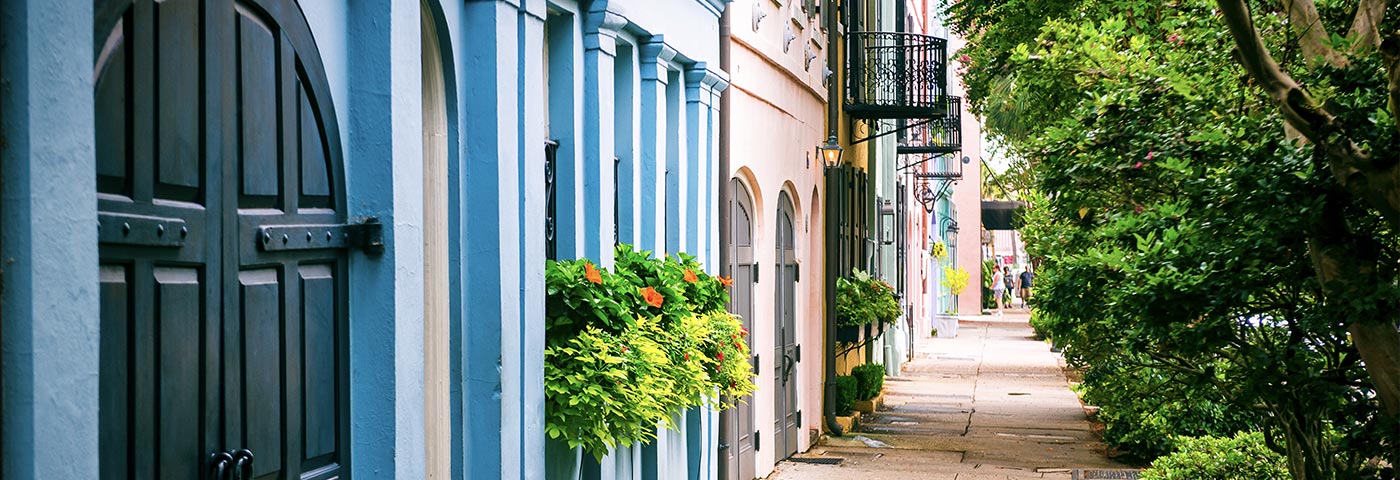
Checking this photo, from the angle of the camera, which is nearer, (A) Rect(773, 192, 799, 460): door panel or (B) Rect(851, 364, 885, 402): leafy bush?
(A) Rect(773, 192, 799, 460): door panel

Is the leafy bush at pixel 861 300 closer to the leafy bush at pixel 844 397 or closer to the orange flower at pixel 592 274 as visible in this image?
the leafy bush at pixel 844 397

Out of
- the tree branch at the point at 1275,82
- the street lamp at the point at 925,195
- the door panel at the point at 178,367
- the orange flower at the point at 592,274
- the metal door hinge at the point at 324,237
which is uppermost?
the street lamp at the point at 925,195

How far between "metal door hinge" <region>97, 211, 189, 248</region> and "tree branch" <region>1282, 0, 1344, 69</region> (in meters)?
4.38

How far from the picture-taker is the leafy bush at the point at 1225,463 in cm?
898

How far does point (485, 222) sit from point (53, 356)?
2842 mm

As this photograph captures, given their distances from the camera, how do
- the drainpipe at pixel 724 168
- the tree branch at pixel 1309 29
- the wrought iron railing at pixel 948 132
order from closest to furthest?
1. the tree branch at pixel 1309 29
2. the drainpipe at pixel 724 168
3. the wrought iron railing at pixel 948 132

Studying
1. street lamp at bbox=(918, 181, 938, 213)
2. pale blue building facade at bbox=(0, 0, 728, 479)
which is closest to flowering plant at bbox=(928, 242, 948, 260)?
street lamp at bbox=(918, 181, 938, 213)

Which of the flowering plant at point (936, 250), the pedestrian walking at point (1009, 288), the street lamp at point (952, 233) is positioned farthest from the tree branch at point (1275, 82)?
the pedestrian walking at point (1009, 288)

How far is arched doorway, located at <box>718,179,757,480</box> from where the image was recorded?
11358 millimetres

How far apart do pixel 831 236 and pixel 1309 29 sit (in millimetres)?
10111

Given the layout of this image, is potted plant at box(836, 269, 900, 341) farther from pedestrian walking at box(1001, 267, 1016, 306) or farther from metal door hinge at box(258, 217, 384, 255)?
pedestrian walking at box(1001, 267, 1016, 306)

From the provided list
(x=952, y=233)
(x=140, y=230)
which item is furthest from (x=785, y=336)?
(x=952, y=233)

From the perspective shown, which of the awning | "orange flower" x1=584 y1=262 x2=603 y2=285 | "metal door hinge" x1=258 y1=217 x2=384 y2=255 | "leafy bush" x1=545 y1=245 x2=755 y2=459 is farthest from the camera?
the awning

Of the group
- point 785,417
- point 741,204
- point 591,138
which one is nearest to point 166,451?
point 591,138
